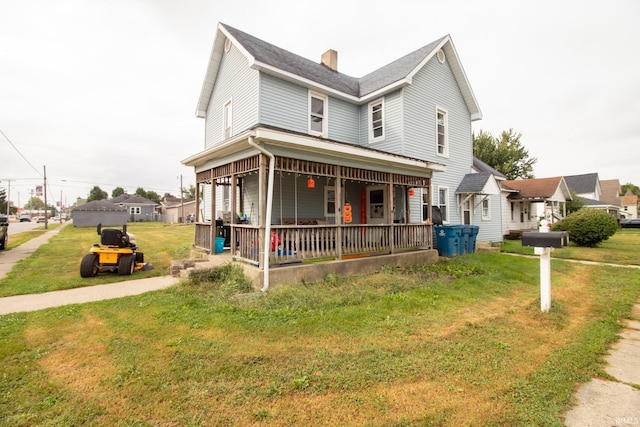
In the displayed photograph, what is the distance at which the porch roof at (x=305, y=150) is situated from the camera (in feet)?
20.9

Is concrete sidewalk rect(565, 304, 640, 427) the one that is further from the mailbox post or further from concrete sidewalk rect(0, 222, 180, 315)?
concrete sidewalk rect(0, 222, 180, 315)

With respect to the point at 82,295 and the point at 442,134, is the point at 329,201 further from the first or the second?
the point at 82,295

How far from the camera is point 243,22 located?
43.8ft

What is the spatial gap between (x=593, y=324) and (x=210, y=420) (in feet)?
19.1

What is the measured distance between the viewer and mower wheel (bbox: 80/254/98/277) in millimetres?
7520

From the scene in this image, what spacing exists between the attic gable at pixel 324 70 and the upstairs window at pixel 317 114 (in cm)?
38

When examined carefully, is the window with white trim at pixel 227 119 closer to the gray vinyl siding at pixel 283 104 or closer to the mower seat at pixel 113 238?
the gray vinyl siding at pixel 283 104

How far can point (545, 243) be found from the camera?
15.5 ft

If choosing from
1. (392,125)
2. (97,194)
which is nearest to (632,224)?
(392,125)

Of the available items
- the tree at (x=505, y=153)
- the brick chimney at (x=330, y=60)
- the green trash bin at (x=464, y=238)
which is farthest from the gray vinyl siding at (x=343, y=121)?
the tree at (x=505, y=153)

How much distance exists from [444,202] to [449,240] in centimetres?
275

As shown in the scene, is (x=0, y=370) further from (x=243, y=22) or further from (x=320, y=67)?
(x=243, y=22)

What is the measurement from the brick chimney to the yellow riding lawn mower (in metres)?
11.9

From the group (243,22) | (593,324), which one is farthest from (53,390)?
(243,22)
